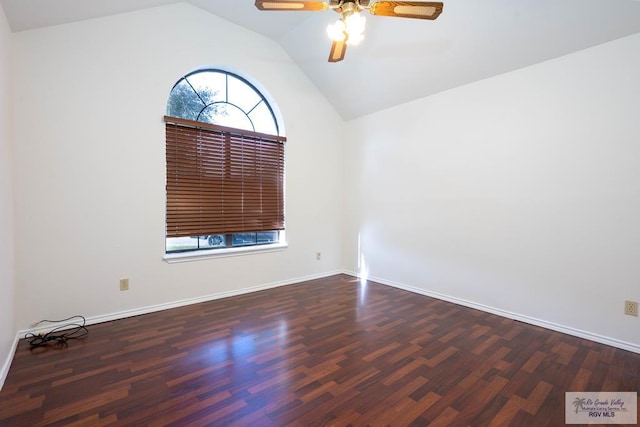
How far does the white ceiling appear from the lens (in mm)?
2373

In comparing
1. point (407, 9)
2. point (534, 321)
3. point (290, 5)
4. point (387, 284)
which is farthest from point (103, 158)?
point (534, 321)

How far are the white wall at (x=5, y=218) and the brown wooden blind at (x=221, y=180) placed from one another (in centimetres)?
121

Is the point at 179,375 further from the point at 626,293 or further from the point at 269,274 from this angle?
the point at 626,293

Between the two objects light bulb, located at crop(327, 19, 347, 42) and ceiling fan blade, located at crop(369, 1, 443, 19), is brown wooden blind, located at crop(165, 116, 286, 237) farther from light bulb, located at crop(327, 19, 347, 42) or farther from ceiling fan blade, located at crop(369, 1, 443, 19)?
ceiling fan blade, located at crop(369, 1, 443, 19)

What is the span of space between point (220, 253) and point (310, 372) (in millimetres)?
2025

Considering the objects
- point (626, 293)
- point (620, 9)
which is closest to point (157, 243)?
point (626, 293)

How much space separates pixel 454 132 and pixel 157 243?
139 inches

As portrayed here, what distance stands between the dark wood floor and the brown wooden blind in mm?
1108

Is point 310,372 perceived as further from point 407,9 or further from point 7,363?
point 407,9

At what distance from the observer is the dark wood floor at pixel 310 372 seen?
1.65 meters

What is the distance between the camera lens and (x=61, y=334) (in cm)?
261

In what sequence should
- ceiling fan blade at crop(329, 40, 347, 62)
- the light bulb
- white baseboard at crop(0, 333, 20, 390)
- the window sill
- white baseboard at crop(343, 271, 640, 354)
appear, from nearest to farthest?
white baseboard at crop(0, 333, 20, 390)
the light bulb
ceiling fan blade at crop(329, 40, 347, 62)
white baseboard at crop(343, 271, 640, 354)
the window sill

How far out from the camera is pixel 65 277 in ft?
8.86

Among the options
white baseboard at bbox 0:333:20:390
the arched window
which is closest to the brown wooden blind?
the arched window
